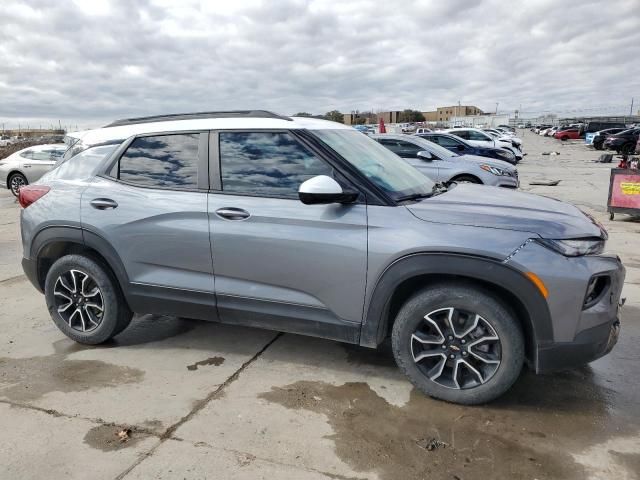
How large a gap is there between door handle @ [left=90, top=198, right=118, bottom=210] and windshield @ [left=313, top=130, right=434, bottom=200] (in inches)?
63.0

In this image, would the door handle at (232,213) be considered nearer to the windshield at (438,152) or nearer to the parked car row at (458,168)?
the parked car row at (458,168)

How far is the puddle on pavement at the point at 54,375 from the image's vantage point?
3.52 m

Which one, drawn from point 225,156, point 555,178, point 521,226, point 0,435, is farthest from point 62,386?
point 555,178

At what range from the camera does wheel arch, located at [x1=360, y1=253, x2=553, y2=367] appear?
2.86m

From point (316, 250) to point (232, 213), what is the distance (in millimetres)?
649

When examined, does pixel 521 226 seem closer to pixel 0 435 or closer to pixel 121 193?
pixel 121 193

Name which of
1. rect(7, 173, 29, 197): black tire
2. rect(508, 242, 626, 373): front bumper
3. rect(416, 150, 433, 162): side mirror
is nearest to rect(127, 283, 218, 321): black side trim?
rect(508, 242, 626, 373): front bumper

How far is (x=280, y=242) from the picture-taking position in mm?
3336

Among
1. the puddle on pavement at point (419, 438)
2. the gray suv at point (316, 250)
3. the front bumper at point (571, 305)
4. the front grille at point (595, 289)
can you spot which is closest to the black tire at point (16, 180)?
the gray suv at point (316, 250)

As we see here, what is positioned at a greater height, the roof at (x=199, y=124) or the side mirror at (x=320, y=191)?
the roof at (x=199, y=124)

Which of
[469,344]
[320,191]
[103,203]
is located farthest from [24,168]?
[469,344]

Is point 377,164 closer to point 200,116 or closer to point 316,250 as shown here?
point 316,250

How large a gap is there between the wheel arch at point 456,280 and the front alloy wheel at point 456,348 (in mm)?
191

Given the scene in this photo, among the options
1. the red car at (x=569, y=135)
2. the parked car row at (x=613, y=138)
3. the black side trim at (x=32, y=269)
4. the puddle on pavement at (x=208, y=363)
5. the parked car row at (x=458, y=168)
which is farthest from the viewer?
the red car at (x=569, y=135)
